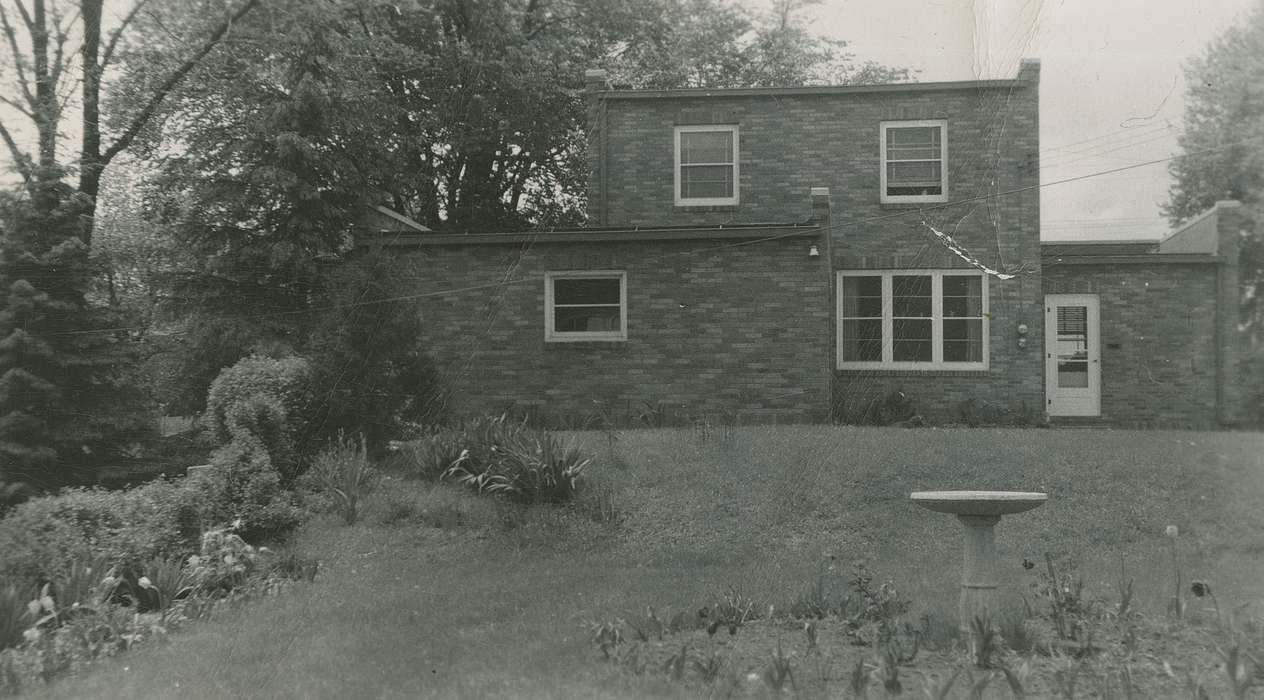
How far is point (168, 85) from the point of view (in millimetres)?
11320

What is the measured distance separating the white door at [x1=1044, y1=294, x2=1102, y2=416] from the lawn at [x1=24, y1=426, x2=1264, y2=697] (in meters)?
5.34

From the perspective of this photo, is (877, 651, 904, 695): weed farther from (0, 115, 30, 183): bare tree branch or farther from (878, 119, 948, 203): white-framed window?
(878, 119, 948, 203): white-framed window

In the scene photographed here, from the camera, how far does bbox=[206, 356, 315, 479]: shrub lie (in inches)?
382

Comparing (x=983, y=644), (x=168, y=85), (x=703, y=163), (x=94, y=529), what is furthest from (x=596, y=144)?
(x=983, y=644)

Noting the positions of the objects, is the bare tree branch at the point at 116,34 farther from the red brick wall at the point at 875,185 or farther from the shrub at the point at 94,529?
the red brick wall at the point at 875,185

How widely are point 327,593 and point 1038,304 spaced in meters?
14.1

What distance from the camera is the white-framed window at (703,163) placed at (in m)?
18.7

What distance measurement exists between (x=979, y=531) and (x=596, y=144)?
14462mm

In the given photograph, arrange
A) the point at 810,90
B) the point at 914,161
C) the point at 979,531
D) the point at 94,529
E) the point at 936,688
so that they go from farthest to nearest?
the point at 810,90, the point at 914,161, the point at 94,529, the point at 979,531, the point at 936,688

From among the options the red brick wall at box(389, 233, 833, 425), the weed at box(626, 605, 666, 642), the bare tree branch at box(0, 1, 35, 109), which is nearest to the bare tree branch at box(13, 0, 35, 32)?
the bare tree branch at box(0, 1, 35, 109)

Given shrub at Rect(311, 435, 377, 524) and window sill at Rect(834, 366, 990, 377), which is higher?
window sill at Rect(834, 366, 990, 377)

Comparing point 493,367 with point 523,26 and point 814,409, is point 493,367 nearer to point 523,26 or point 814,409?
point 814,409

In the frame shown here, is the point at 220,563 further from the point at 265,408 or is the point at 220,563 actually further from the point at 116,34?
the point at 116,34

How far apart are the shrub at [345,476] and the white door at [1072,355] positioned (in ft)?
43.0
